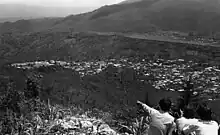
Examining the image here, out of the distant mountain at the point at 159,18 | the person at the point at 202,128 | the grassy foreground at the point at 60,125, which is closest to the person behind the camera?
the person at the point at 202,128

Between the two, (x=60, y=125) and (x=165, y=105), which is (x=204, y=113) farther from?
(x=60, y=125)

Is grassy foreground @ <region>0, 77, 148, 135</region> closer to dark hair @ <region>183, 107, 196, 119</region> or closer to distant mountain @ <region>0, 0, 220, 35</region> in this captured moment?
dark hair @ <region>183, 107, 196, 119</region>

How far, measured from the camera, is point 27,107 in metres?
7.44

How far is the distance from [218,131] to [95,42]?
1025 inches

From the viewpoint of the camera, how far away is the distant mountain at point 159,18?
42.3 m

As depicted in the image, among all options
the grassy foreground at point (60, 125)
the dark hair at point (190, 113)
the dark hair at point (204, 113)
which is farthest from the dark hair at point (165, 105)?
the grassy foreground at point (60, 125)

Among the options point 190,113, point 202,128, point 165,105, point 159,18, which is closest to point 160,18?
point 159,18

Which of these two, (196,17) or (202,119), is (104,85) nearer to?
(202,119)

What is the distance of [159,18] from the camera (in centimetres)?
4778

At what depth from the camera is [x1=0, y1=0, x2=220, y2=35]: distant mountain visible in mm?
42281

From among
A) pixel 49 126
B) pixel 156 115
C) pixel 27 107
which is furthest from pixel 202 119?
pixel 27 107

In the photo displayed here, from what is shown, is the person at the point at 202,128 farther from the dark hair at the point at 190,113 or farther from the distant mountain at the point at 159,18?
the distant mountain at the point at 159,18

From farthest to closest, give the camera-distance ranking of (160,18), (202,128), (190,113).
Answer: (160,18) < (190,113) < (202,128)

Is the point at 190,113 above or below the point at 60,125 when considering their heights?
above
